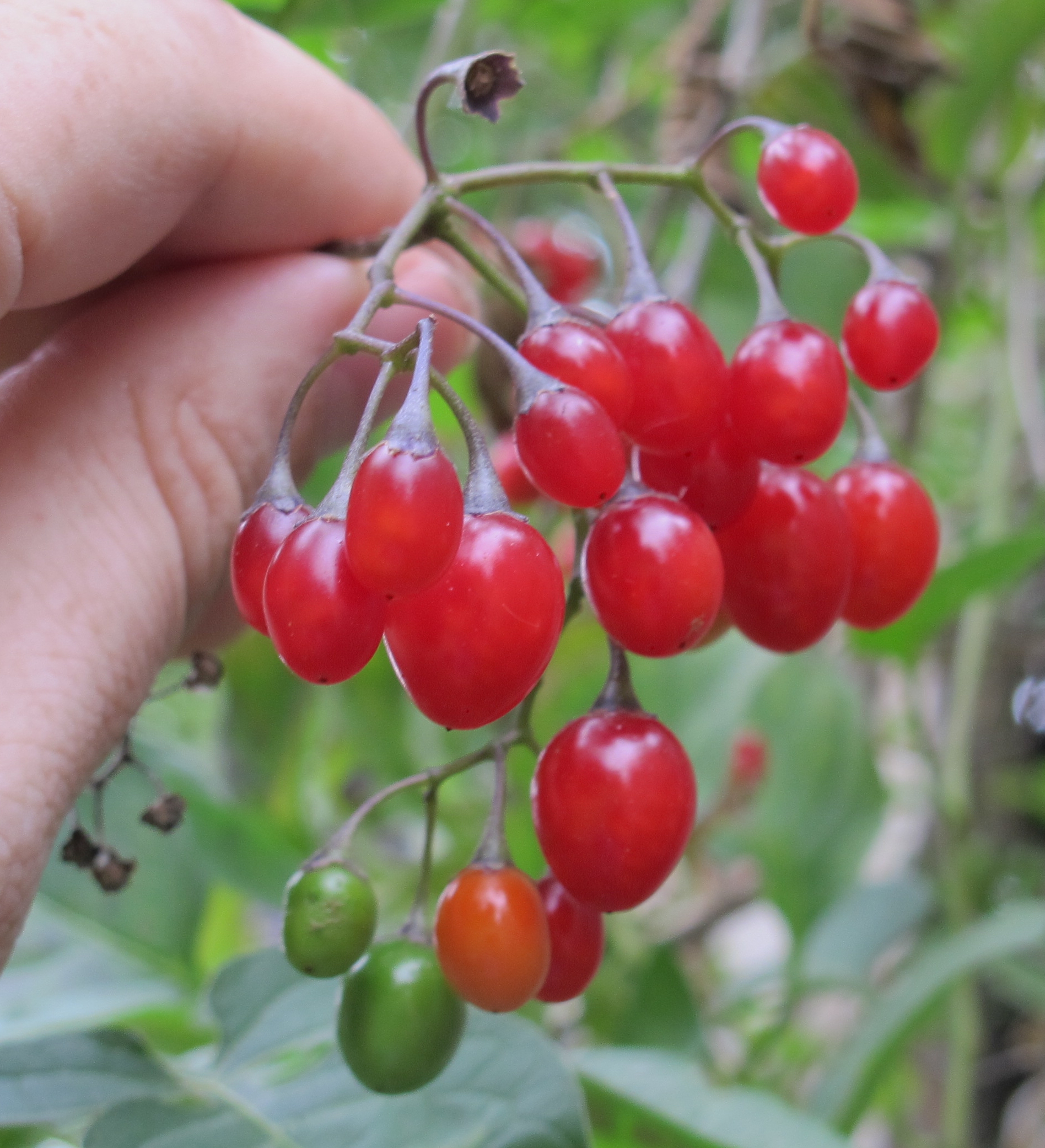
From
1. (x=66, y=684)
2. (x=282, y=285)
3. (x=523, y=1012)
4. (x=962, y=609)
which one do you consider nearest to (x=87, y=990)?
(x=523, y=1012)

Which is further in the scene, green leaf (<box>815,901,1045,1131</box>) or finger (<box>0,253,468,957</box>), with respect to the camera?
green leaf (<box>815,901,1045,1131</box>)

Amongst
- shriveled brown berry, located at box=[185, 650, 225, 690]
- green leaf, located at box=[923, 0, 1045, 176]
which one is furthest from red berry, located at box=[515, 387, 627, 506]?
green leaf, located at box=[923, 0, 1045, 176]

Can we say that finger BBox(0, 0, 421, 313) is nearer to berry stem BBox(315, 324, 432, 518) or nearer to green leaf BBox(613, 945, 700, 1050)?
berry stem BBox(315, 324, 432, 518)

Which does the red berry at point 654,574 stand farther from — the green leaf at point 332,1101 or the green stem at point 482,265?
the green leaf at point 332,1101

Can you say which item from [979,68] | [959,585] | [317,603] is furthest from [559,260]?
[317,603]

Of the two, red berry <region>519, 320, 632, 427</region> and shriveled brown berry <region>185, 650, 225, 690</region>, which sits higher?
red berry <region>519, 320, 632, 427</region>

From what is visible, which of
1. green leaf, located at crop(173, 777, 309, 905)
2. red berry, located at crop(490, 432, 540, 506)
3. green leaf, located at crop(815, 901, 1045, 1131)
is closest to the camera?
red berry, located at crop(490, 432, 540, 506)

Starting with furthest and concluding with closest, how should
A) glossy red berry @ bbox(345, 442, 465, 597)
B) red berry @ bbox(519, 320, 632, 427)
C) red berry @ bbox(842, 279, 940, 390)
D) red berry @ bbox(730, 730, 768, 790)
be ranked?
red berry @ bbox(730, 730, 768, 790) < red berry @ bbox(842, 279, 940, 390) < red berry @ bbox(519, 320, 632, 427) < glossy red berry @ bbox(345, 442, 465, 597)

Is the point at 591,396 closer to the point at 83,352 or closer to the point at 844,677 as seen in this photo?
the point at 83,352
